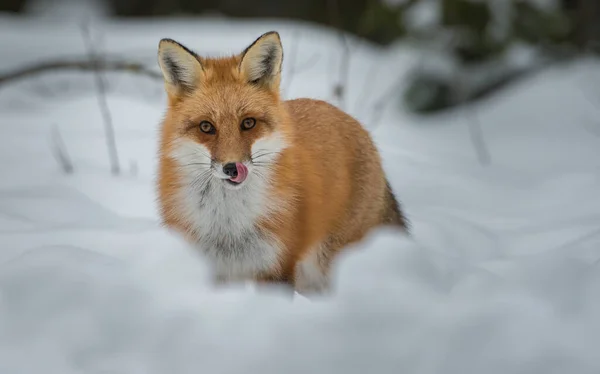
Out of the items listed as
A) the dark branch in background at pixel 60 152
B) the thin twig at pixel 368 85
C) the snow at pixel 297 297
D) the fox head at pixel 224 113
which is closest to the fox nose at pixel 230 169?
the fox head at pixel 224 113

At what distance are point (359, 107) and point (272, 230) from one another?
4.23 metres

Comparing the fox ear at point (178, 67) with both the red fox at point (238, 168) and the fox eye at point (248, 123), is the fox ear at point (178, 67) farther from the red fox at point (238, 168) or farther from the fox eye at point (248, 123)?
the fox eye at point (248, 123)

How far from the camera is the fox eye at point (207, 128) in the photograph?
260 centimetres

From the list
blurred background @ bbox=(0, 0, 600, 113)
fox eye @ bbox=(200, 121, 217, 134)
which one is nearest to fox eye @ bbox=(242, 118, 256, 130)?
fox eye @ bbox=(200, 121, 217, 134)

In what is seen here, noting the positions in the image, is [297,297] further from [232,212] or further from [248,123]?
[248,123]

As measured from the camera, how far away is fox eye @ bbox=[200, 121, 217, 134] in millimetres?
2602

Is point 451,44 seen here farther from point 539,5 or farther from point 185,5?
point 185,5

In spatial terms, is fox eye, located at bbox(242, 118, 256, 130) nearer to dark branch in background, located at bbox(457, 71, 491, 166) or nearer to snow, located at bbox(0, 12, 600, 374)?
snow, located at bbox(0, 12, 600, 374)

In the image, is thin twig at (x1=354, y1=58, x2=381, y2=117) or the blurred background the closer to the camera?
thin twig at (x1=354, y1=58, x2=381, y2=117)

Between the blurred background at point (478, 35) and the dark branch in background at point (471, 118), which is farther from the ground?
the blurred background at point (478, 35)

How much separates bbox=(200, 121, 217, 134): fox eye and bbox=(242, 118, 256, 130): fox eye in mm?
119

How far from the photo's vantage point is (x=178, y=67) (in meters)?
2.72

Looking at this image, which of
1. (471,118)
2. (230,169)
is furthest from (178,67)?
(471,118)

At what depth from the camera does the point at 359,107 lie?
6.72 meters
